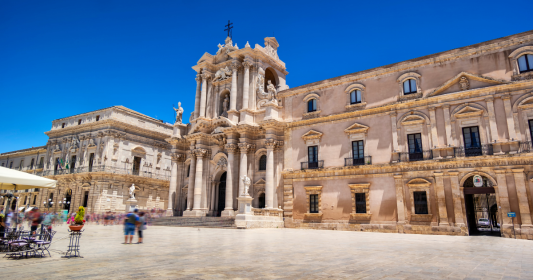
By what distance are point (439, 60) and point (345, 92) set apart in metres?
6.76

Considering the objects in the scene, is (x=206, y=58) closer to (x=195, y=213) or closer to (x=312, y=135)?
(x=312, y=135)

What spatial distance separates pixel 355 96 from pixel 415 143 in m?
5.75

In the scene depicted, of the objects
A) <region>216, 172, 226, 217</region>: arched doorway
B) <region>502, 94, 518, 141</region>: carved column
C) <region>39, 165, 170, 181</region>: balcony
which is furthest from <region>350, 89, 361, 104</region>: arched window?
<region>39, 165, 170, 181</region>: balcony

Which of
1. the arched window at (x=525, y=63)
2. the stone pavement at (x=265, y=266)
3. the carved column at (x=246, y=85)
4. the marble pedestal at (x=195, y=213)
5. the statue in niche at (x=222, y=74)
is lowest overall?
the stone pavement at (x=265, y=266)

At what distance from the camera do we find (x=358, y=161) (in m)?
25.1

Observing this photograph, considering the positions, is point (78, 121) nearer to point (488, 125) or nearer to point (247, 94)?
point (247, 94)

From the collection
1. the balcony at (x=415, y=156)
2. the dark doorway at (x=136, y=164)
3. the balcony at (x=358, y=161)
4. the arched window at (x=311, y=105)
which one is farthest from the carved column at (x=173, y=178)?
the balcony at (x=415, y=156)

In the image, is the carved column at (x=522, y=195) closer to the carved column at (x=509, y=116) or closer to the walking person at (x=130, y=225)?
the carved column at (x=509, y=116)

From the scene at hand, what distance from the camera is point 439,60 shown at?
22875mm

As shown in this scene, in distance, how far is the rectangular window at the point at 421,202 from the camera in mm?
21891

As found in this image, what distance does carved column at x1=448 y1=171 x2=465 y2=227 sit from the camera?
67.1 feet

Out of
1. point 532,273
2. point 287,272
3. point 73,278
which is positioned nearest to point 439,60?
point 532,273

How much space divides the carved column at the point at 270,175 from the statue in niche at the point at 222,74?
971 cm

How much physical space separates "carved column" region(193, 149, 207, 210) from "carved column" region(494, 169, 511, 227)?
23.2m
